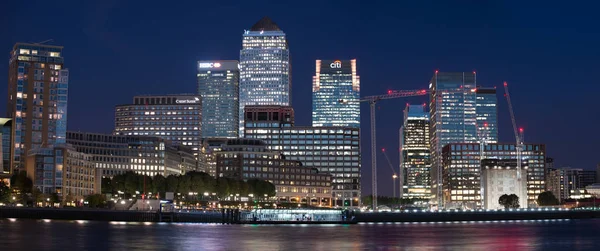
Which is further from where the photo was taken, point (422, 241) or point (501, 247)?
point (422, 241)

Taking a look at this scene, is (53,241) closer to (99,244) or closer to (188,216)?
(99,244)

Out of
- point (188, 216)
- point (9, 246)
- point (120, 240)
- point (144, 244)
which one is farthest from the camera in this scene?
point (188, 216)

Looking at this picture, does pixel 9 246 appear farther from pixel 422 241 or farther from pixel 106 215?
pixel 106 215

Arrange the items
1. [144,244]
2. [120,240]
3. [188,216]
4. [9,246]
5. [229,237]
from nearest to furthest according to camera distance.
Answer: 1. [9,246]
2. [144,244]
3. [120,240]
4. [229,237]
5. [188,216]

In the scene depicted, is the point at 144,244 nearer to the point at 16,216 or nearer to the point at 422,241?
the point at 422,241

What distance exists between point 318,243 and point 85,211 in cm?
10566

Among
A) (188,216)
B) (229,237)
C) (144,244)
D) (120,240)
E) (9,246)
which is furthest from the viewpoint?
(188,216)

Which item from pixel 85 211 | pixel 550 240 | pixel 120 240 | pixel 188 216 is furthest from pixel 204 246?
pixel 85 211

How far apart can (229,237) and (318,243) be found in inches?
664

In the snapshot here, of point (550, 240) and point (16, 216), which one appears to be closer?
point (550, 240)

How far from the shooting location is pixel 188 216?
7362 inches

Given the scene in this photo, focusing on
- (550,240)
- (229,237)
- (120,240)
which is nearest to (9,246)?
(120,240)

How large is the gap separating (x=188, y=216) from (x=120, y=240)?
83521 mm

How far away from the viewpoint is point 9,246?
8812 cm
